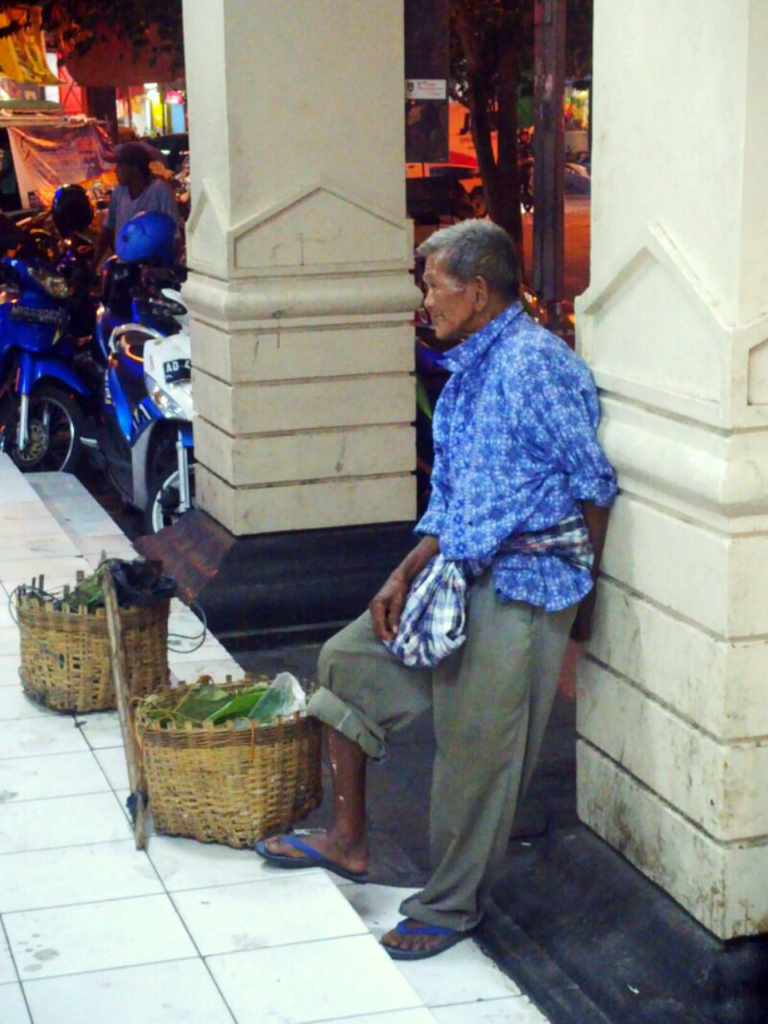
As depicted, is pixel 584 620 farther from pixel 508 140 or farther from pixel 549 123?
pixel 508 140

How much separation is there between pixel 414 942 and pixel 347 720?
55 cm

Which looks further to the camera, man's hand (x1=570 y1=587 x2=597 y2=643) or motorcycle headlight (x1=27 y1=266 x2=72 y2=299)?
motorcycle headlight (x1=27 y1=266 x2=72 y2=299)

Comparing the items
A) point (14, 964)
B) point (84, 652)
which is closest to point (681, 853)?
point (14, 964)

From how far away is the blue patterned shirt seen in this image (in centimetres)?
353

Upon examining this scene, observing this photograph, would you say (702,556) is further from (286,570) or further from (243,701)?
(286,570)

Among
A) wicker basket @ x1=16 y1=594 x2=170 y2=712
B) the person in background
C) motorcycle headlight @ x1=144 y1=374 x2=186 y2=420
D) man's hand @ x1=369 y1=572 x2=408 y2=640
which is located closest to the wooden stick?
wicker basket @ x1=16 y1=594 x2=170 y2=712

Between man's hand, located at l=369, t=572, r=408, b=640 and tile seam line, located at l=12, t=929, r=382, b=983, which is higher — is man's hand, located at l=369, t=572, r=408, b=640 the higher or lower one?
the higher one

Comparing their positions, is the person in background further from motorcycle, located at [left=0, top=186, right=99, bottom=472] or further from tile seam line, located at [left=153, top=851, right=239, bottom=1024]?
tile seam line, located at [left=153, top=851, right=239, bottom=1024]

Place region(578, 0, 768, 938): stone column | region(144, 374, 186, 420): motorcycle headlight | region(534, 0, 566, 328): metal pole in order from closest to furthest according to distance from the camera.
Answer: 1. region(578, 0, 768, 938): stone column
2. region(144, 374, 186, 420): motorcycle headlight
3. region(534, 0, 566, 328): metal pole

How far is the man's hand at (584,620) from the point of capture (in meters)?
3.77

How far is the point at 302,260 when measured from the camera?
617 centimetres

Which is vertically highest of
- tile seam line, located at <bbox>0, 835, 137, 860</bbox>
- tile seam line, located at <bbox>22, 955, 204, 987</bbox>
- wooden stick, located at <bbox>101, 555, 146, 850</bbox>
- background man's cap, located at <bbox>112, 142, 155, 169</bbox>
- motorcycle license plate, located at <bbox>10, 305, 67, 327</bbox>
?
background man's cap, located at <bbox>112, 142, 155, 169</bbox>

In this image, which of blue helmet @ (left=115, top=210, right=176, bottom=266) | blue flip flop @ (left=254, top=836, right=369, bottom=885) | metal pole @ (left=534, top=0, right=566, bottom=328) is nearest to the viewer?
blue flip flop @ (left=254, top=836, right=369, bottom=885)

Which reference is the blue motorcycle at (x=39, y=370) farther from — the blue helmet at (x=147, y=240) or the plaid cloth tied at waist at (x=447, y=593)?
the plaid cloth tied at waist at (x=447, y=593)
